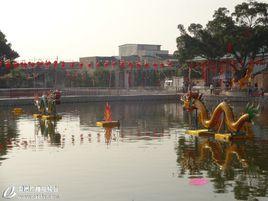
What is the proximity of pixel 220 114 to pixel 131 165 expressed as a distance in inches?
360

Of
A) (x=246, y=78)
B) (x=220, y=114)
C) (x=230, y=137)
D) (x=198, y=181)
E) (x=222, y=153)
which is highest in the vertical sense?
(x=246, y=78)

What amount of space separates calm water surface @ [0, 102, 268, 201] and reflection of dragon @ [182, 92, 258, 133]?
123 cm

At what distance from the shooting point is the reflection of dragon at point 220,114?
26.2 meters

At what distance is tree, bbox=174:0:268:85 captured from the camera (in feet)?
220

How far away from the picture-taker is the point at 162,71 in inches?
4328

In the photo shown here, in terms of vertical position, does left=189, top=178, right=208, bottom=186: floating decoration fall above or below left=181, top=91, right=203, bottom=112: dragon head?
below

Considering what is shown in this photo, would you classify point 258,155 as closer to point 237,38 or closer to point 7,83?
point 237,38

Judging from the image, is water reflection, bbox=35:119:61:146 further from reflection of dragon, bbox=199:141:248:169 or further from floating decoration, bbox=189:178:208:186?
floating decoration, bbox=189:178:208:186

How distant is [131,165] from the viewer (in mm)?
21078

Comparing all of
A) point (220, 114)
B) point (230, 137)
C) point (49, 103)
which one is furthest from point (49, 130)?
point (230, 137)

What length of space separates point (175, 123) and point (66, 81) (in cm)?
6842

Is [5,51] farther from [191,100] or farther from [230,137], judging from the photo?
[230,137]

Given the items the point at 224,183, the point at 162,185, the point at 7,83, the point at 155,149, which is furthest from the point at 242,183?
the point at 7,83

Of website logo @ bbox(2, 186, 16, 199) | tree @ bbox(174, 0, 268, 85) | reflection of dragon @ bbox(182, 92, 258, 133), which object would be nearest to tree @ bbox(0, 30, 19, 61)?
tree @ bbox(174, 0, 268, 85)
